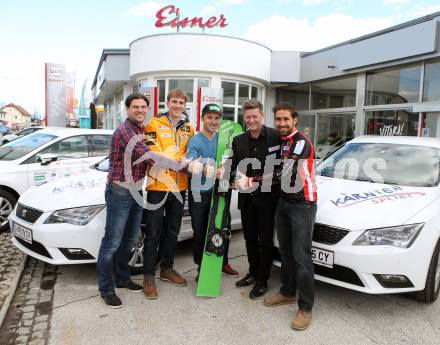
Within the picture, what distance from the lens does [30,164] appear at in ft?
18.9

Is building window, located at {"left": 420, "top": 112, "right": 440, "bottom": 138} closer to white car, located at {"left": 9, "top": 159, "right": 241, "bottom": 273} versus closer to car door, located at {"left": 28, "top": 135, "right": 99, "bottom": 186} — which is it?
car door, located at {"left": 28, "top": 135, "right": 99, "bottom": 186}

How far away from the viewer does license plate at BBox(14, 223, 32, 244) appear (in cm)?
375

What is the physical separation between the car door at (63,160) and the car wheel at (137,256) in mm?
1963

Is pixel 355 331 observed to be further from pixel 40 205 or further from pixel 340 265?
pixel 40 205

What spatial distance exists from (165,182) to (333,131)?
11.6m

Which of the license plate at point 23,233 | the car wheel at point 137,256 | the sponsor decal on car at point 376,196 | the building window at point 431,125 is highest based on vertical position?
the building window at point 431,125

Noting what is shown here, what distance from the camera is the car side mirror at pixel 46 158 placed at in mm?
5613

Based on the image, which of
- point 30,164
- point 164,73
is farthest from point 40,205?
point 164,73

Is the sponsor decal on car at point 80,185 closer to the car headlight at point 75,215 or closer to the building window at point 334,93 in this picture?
the car headlight at point 75,215

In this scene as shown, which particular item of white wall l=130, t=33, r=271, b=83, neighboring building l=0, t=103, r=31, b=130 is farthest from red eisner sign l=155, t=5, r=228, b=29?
neighboring building l=0, t=103, r=31, b=130

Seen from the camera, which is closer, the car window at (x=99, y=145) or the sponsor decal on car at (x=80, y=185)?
the sponsor decal on car at (x=80, y=185)

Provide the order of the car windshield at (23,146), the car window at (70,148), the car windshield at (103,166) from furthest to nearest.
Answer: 1. the car window at (70,148)
2. the car windshield at (23,146)
3. the car windshield at (103,166)

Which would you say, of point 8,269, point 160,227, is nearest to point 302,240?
A: point 160,227

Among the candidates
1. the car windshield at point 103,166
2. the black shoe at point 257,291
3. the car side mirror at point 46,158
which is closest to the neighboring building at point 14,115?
the car side mirror at point 46,158
